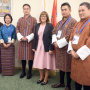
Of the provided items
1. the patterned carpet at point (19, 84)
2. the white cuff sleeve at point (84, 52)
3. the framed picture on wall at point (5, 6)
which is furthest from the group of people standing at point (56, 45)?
the framed picture on wall at point (5, 6)

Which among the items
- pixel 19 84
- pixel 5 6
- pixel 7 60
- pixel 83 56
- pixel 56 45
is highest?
pixel 5 6

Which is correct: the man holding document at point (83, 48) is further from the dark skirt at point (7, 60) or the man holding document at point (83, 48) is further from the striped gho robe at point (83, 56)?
the dark skirt at point (7, 60)

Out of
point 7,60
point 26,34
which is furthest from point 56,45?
point 7,60

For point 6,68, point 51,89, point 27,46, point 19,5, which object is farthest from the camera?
point 19,5

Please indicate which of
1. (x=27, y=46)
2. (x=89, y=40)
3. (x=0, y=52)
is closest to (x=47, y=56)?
(x=27, y=46)

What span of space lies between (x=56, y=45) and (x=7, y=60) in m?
1.36

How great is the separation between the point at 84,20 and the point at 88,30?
6.8 inches

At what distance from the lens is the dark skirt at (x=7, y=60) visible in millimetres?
2422

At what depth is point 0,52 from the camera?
257 centimetres

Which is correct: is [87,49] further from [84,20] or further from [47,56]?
[47,56]

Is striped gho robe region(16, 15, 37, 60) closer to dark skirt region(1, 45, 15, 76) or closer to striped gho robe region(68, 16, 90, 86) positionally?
dark skirt region(1, 45, 15, 76)

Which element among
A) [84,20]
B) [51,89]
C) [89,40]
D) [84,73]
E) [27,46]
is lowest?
[51,89]

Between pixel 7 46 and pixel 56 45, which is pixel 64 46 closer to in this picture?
pixel 56 45

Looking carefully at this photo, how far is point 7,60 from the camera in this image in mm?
2436
